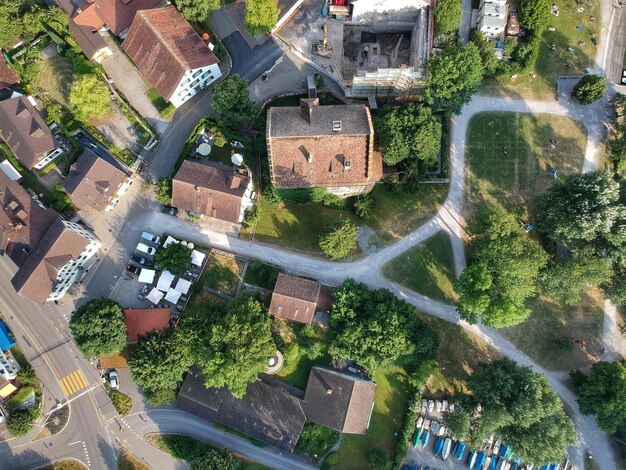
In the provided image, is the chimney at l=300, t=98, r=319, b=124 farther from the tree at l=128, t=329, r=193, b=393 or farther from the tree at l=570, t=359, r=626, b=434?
the tree at l=570, t=359, r=626, b=434

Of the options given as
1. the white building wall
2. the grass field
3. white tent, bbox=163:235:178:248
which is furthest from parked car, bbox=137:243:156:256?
the grass field

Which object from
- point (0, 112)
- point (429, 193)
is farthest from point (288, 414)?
point (0, 112)

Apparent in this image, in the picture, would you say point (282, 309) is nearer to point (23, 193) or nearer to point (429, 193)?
point (429, 193)

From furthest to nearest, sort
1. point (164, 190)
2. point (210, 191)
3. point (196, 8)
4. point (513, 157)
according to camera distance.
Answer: point (513, 157) < point (164, 190) < point (196, 8) < point (210, 191)

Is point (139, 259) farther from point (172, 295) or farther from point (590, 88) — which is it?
point (590, 88)

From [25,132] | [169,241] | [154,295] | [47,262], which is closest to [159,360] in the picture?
[154,295]

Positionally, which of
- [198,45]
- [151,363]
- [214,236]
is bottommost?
[151,363]
